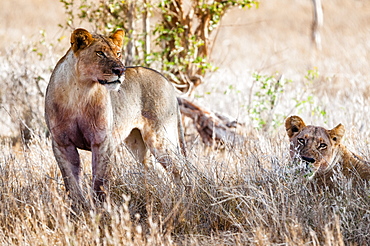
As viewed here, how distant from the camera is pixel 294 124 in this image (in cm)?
494

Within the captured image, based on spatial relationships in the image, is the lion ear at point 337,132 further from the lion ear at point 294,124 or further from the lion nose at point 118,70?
the lion nose at point 118,70

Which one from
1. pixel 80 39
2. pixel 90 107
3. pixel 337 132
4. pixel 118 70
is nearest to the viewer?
pixel 118 70

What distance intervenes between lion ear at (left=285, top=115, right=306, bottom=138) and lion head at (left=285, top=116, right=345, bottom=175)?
0.02 m

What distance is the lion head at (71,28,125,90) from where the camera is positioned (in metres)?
4.30

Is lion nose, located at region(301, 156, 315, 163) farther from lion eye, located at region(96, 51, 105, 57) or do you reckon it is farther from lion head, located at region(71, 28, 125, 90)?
lion eye, located at region(96, 51, 105, 57)

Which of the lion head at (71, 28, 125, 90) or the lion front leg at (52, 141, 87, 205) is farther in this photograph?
the lion front leg at (52, 141, 87, 205)

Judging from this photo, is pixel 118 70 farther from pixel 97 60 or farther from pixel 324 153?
pixel 324 153

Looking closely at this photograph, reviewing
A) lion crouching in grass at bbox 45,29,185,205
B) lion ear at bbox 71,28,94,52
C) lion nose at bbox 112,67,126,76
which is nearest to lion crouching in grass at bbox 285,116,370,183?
lion crouching in grass at bbox 45,29,185,205

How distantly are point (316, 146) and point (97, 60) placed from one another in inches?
71.1

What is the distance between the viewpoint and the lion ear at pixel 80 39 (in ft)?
14.4

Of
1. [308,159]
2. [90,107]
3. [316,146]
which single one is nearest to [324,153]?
[316,146]

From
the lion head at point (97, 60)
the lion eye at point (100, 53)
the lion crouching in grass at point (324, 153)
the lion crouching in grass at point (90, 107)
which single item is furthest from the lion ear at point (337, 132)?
the lion eye at point (100, 53)

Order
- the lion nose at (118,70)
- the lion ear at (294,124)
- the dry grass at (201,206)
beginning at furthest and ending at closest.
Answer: the lion ear at (294,124) → the lion nose at (118,70) → the dry grass at (201,206)

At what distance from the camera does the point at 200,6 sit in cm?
758
